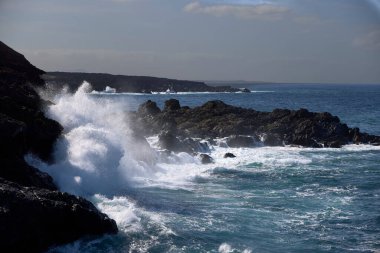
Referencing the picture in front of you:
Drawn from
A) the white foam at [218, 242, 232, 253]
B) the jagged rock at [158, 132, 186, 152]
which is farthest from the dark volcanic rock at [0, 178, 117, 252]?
the jagged rock at [158, 132, 186, 152]

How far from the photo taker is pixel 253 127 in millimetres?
47750

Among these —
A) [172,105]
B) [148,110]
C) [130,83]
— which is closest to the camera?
[148,110]

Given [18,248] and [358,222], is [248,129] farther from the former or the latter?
[18,248]

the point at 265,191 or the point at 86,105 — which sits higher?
the point at 86,105

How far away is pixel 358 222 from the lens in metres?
20.2

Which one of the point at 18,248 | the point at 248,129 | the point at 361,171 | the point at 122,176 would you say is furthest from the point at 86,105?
the point at 18,248

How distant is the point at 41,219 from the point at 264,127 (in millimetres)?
34426

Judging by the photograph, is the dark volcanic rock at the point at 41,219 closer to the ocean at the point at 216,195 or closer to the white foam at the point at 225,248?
the ocean at the point at 216,195

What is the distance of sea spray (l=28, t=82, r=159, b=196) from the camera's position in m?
23.5

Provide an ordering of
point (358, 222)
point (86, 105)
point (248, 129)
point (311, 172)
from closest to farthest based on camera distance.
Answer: point (358, 222), point (311, 172), point (86, 105), point (248, 129)

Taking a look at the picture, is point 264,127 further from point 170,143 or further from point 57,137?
point 57,137

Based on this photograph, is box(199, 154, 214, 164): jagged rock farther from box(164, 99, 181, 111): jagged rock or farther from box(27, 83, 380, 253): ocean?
box(164, 99, 181, 111): jagged rock

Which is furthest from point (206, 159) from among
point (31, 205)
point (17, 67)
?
point (31, 205)

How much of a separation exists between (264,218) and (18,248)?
1005 centimetres
